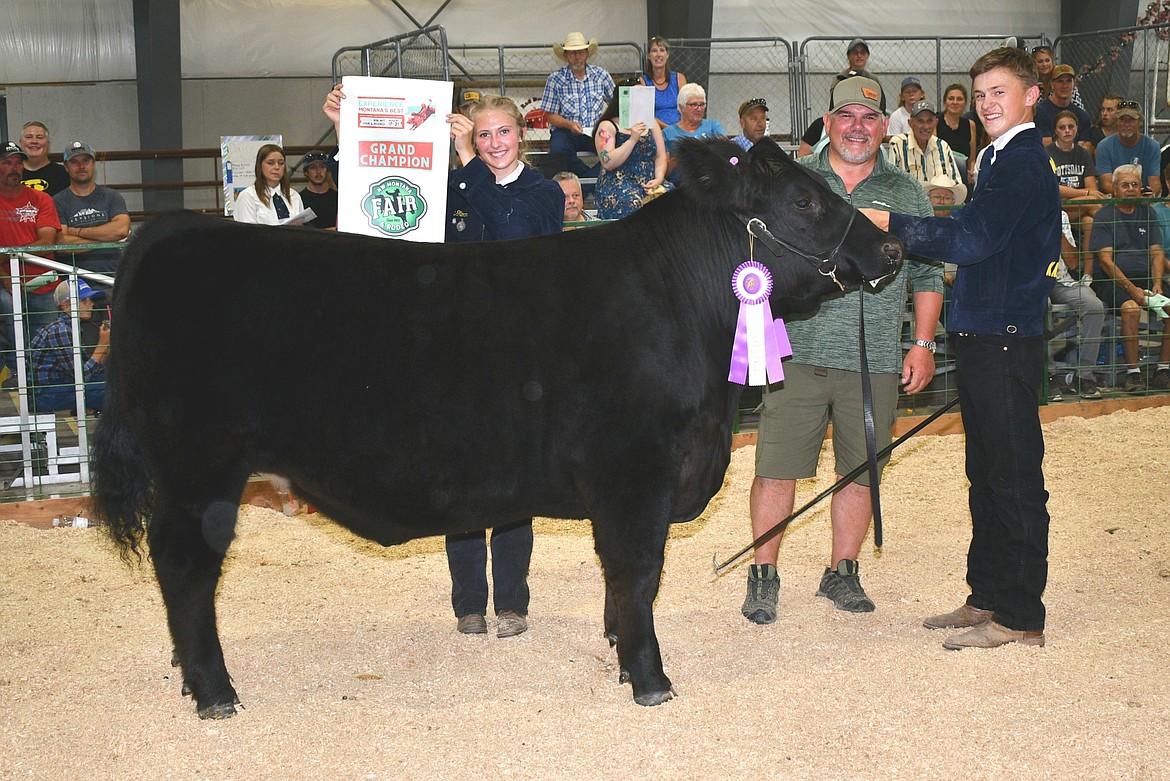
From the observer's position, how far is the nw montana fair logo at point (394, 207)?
4.23 metres

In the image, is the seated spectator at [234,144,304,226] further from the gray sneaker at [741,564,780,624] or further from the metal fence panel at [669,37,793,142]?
the metal fence panel at [669,37,793,142]

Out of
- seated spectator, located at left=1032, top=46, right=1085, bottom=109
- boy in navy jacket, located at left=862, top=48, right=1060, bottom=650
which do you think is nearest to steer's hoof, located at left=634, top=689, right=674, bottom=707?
boy in navy jacket, located at left=862, top=48, right=1060, bottom=650

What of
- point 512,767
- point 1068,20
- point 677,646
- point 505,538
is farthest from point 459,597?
point 1068,20

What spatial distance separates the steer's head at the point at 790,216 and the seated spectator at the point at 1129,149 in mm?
7998

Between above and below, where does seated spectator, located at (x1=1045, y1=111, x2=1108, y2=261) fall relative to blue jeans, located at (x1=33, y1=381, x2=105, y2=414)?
above

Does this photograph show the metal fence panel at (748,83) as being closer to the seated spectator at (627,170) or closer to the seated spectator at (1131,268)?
the seated spectator at (627,170)

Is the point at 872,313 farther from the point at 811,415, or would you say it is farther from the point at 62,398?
the point at 62,398

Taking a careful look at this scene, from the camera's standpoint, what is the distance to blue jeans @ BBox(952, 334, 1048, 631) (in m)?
3.96

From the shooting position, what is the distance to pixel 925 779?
3021 millimetres

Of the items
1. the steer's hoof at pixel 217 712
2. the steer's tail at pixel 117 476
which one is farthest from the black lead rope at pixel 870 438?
the steer's tail at pixel 117 476

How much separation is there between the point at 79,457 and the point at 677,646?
4.11 m

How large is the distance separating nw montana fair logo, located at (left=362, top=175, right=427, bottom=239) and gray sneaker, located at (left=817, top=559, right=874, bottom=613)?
2.36m

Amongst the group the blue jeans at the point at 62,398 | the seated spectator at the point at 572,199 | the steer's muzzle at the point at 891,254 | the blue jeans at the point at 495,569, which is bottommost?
the blue jeans at the point at 495,569

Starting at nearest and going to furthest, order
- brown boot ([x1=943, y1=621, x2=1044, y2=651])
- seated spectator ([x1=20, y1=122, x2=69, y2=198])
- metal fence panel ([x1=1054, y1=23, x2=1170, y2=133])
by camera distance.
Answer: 1. brown boot ([x1=943, y1=621, x2=1044, y2=651])
2. seated spectator ([x1=20, y1=122, x2=69, y2=198])
3. metal fence panel ([x1=1054, y1=23, x2=1170, y2=133])
